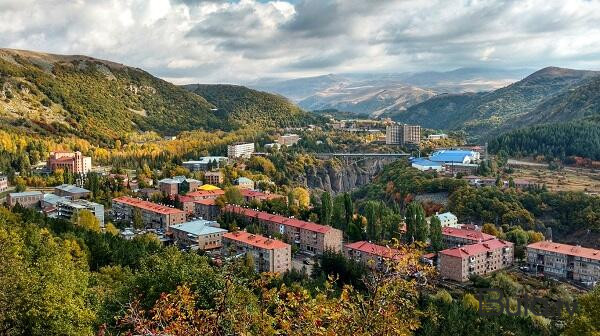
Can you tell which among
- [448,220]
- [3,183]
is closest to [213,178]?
[3,183]

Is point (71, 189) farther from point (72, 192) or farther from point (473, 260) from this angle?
point (473, 260)

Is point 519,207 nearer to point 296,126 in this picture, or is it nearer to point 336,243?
point 336,243

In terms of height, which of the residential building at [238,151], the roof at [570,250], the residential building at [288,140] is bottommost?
the roof at [570,250]

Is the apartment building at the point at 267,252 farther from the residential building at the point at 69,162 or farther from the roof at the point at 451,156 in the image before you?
the roof at the point at 451,156

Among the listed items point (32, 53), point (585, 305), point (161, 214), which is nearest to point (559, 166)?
point (161, 214)

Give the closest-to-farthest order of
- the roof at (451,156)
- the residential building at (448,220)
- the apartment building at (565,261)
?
the apartment building at (565,261), the residential building at (448,220), the roof at (451,156)

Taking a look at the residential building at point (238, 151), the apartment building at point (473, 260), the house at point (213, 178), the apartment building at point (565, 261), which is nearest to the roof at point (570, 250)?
the apartment building at point (565, 261)

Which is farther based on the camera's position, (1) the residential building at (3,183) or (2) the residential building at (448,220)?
(1) the residential building at (3,183)
